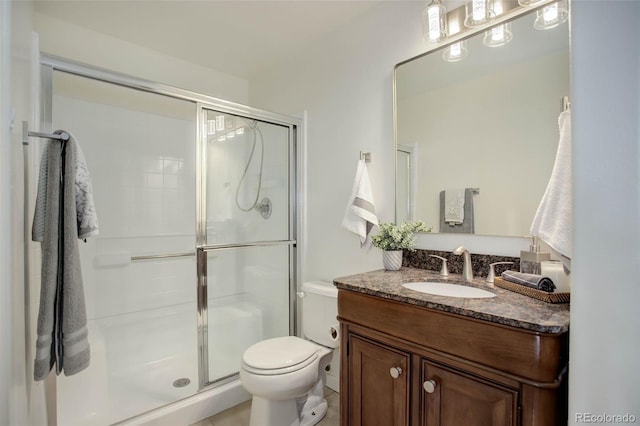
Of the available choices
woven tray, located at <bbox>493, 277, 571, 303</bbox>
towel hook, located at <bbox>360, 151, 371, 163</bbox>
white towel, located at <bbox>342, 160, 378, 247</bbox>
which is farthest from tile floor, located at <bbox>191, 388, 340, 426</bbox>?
towel hook, located at <bbox>360, 151, 371, 163</bbox>

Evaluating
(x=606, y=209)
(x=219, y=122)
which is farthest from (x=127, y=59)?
(x=606, y=209)

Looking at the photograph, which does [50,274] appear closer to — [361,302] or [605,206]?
[361,302]

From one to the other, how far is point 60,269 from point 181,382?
1519mm

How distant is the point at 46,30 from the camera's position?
201cm

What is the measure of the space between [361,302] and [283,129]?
5.14ft

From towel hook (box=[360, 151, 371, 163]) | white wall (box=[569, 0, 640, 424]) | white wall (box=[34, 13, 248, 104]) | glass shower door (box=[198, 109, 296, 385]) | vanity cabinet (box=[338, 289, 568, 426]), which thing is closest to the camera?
white wall (box=[569, 0, 640, 424])

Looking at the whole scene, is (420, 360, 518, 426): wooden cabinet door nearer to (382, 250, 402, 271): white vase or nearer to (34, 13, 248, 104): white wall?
(382, 250, 402, 271): white vase

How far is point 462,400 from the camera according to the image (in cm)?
101

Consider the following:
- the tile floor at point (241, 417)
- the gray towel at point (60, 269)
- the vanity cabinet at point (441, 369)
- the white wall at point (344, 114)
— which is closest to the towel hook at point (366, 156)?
the white wall at point (344, 114)

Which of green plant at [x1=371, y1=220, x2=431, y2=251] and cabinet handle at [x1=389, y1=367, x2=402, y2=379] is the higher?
→ green plant at [x1=371, y1=220, x2=431, y2=251]

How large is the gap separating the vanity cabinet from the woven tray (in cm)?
17

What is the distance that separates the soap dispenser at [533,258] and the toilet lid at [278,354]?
43.5 inches

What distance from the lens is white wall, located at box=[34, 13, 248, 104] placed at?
204 centimetres

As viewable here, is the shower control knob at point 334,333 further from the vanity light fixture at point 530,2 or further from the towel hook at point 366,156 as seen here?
the vanity light fixture at point 530,2
